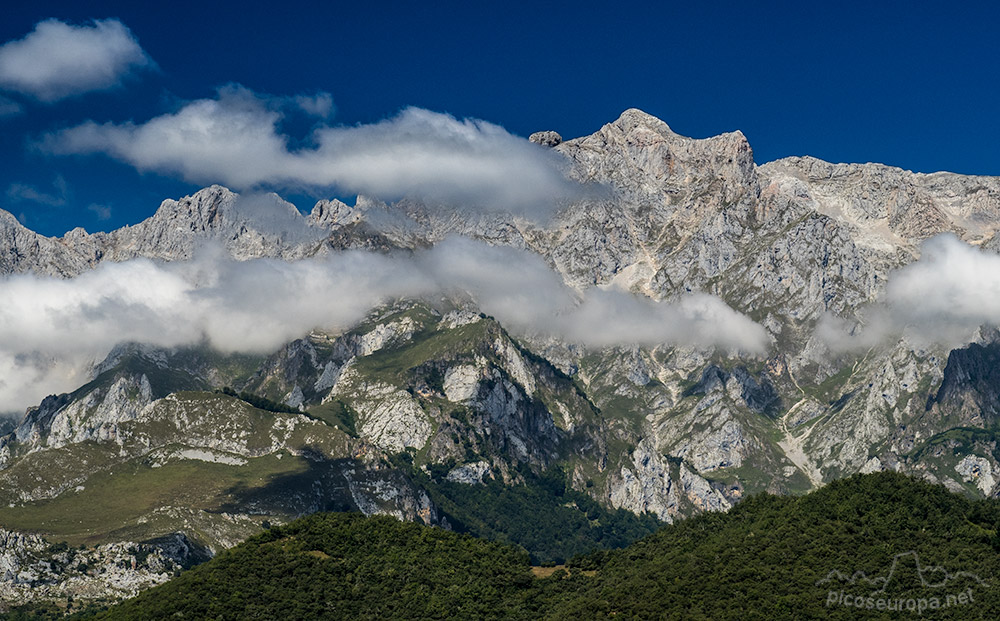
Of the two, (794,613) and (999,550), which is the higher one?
(999,550)

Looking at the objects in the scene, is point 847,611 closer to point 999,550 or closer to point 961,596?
point 961,596

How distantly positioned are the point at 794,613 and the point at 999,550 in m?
46.7

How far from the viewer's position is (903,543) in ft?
646

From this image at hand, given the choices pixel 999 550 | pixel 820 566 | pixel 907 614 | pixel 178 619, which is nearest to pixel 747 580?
pixel 820 566

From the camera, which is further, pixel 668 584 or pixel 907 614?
pixel 668 584

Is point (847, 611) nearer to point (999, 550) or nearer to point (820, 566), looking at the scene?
point (820, 566)

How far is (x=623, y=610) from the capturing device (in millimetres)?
189250

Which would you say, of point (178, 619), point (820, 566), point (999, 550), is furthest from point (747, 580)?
point (178, 619)

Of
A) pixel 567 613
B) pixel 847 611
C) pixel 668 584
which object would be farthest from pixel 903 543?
pixel 567 613

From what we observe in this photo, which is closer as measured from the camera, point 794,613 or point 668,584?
point 794,613

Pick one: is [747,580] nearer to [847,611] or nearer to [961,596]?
[847,611]

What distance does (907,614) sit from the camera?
17388 centimetres

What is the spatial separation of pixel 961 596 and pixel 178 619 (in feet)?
453

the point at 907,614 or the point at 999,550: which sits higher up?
the point at 999,550
